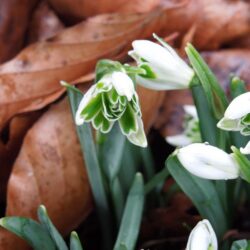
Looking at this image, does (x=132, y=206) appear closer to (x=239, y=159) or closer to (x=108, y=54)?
(x=239, y=159)

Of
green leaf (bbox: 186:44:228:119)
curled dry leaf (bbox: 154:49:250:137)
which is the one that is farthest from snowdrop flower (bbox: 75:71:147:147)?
curled dry leaf (bbox: 154:49:250:137)

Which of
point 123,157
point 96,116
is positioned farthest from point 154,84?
point 123,157

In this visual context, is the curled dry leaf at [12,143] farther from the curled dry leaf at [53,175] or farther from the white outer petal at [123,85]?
the white outer petal at [123,85]

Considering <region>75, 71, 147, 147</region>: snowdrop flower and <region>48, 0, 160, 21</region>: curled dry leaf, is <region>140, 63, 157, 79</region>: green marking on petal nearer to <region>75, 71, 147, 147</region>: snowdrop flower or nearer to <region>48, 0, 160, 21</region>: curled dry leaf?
<region>75, 71, 147, 147</region>: snowdrop flower

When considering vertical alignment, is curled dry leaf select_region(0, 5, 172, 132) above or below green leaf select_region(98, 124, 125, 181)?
above

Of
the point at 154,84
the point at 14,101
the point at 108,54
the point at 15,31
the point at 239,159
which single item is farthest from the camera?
the point at 15,31
